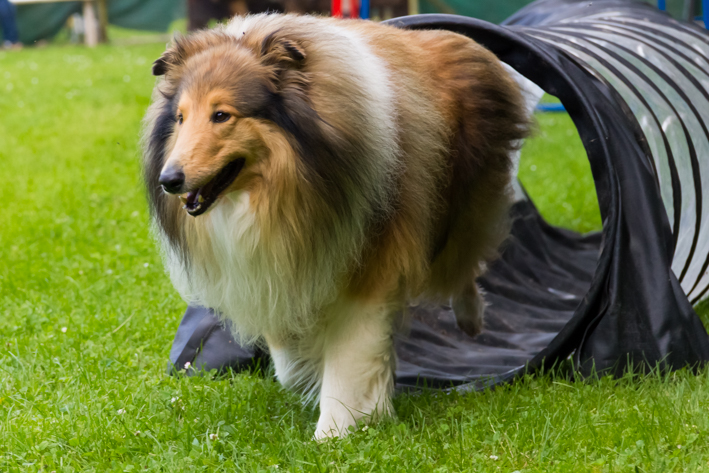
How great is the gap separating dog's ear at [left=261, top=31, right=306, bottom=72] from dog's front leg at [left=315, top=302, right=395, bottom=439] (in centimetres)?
103

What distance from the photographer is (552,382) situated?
376 centimetres

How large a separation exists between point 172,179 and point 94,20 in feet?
50.5

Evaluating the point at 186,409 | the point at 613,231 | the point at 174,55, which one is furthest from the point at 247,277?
the point at 613,231

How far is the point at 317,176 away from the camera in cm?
299

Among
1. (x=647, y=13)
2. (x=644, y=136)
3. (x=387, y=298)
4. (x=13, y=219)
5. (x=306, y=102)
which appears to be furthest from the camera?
(x=13, y=219)

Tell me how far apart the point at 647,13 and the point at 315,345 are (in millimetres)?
3883

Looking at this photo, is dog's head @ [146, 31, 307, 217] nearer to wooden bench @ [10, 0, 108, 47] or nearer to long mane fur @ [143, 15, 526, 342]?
long mane fur @ [143, 15, 526, 342]

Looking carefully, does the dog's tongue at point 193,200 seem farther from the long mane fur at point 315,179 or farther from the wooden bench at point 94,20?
the wooden bench at point 94,20

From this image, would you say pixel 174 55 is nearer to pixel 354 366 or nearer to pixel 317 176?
pixel 317 176

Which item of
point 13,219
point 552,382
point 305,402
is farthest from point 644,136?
point 13,219

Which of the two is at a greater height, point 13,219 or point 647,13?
point 647,13

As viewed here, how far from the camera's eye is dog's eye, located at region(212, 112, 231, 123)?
2953 mm

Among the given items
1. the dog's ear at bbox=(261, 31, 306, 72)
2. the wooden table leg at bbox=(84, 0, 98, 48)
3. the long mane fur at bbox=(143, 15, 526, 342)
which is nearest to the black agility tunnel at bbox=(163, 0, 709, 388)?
the long mane fur at bbox=(143, 15, 526, 342)

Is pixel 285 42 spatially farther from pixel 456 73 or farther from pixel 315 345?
pixel 315 345
